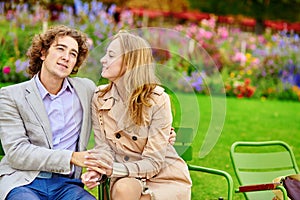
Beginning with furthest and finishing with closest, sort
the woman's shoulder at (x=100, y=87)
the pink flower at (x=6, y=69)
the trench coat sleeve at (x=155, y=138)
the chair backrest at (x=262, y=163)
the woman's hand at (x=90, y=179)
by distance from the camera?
the pink flower at (x=6, y=69)
the chair backrest at (x=262, y=163)
the woman's shoulder at (x=100, y=87)
the trench coat sleeve at (x=155, y=138)
the woman's hand at (x=90, y=179)

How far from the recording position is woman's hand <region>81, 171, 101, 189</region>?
336 cm

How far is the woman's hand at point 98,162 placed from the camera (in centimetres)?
340

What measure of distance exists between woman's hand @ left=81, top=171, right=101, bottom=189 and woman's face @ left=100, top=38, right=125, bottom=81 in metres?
0.51

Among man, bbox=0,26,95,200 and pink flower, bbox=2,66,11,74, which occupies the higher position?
man, bbox=0,26,95,200

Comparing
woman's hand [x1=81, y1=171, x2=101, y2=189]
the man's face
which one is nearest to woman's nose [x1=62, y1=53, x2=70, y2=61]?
the man's face

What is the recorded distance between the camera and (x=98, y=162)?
3400mm

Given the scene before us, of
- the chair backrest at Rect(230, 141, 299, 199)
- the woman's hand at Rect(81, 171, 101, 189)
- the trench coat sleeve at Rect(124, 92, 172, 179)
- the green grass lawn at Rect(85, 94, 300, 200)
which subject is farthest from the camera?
the green grass lawn at Rect(85, 94, 300, 200)

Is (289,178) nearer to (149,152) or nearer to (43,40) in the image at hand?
(149,152)

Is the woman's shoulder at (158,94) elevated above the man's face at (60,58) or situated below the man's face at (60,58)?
below

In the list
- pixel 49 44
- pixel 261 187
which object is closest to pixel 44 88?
pixel 49 44

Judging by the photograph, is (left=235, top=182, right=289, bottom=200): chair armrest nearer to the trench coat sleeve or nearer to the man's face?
the trench coat sleeve

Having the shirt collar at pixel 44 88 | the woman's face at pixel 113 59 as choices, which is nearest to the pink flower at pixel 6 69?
the shirt collar at pixel 44 88

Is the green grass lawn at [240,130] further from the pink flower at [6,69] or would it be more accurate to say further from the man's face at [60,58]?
the pink flower at [6,69]

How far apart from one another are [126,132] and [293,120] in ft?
21.4
